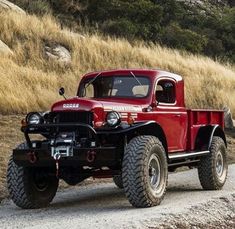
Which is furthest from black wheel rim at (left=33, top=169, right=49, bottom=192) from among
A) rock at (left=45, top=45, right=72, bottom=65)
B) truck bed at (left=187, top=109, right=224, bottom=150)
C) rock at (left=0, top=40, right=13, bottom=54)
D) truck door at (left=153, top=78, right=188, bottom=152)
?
rock at (left=45, top=45, right=72, bottom=65)

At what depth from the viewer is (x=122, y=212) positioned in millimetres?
8078

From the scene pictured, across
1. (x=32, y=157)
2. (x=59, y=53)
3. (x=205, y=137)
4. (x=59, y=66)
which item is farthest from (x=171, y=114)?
(x=59, y=53)

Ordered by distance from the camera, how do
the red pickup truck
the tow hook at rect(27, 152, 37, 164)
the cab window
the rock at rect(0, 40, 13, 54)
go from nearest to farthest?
the red pickup truck, the tow hook at rect(27, 152, 37, 164), the cab window, the rock at rect(0, 40, 13, 54)

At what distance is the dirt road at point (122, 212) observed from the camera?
732cm

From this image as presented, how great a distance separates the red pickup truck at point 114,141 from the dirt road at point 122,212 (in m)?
0.34

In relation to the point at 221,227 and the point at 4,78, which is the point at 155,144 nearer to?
the point at 221,227

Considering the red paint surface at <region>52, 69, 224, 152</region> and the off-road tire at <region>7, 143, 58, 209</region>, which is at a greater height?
the red paint surface at <region>52, 69, 224, 152</region>

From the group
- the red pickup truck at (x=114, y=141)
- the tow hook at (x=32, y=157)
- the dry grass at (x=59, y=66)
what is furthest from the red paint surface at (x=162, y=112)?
the dry grass at (x=59, y=66)

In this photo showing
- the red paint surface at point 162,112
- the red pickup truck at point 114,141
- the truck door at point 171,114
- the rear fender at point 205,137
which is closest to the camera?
the red pickup truck at point 114,141

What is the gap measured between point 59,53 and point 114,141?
14377 mm

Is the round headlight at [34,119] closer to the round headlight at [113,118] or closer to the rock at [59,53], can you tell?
the round headlight at [113,118]

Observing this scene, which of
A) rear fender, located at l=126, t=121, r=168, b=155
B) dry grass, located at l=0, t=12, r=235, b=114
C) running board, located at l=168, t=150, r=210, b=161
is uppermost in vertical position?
dry grass, located at l=0, t=12, r=235, b=114

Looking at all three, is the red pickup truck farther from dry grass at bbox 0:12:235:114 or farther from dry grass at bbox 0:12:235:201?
dry grass at bbox 0:12:235:114

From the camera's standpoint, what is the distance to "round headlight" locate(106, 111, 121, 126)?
329 inches
